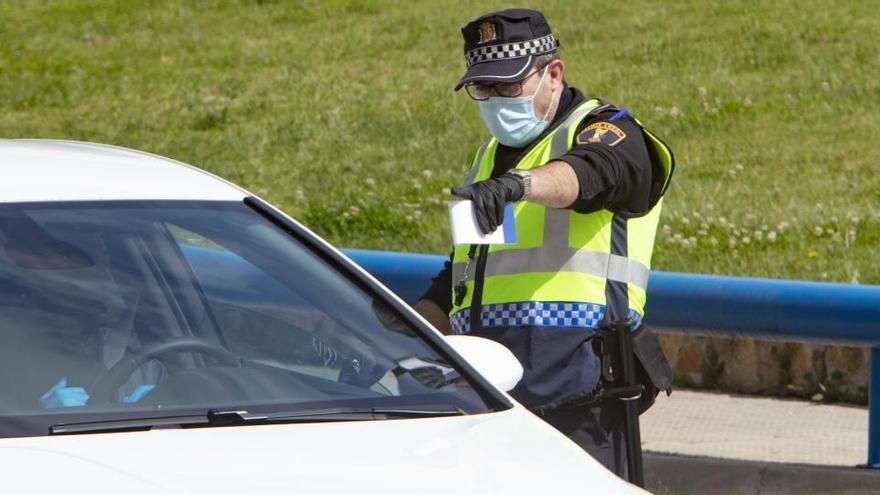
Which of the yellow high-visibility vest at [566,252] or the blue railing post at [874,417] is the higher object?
the yellow high-visibility vest at [566,252]

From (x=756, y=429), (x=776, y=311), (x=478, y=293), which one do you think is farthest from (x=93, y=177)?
(x=756, y=429)

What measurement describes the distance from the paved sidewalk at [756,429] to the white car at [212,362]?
306 centimetres

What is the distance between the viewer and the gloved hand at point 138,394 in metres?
2.94

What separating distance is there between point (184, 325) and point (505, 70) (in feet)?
3.85

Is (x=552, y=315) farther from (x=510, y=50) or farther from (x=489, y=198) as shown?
(x=510, y=50)

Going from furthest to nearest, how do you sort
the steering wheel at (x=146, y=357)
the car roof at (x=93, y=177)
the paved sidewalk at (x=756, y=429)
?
the paved sidewalk at (x=756, y=429) < the car roof at (x=93, y=177) < the steering wheel at (x=146, y=357)

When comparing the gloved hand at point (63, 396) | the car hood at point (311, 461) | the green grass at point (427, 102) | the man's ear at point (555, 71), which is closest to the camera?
the car hood at point (311, 461)

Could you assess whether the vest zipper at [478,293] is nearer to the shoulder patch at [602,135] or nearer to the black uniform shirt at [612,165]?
the black uniform shirt at [612,165]

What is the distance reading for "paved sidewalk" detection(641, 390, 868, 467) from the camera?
631 cm

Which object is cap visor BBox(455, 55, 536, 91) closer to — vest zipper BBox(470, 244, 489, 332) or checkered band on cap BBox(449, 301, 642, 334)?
vest zipper BBox(470, 244, 489, 332)

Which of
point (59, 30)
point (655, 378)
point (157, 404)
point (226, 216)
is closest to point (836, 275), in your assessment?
point (655, 378)

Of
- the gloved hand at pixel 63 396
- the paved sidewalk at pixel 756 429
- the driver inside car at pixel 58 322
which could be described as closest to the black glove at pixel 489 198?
the driver inside car at pixel 58 322

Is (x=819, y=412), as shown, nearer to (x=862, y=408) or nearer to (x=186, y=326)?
(x=862, y=408)

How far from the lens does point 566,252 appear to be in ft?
12.9
